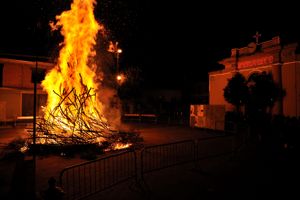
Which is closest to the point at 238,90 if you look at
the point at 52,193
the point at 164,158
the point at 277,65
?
the point at 277,65

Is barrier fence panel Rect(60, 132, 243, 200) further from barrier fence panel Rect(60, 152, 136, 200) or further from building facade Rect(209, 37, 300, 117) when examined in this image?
building facade Rect(209, 37, 300, 117)

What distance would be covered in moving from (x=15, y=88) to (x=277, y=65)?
24.2m

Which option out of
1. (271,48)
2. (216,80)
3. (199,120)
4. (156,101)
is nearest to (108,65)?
(156,101)

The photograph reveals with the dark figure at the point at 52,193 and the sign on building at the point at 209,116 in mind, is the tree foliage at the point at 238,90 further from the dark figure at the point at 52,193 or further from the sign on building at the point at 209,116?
the dark figure at the point at 52,193

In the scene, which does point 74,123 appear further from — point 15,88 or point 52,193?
point 15,88

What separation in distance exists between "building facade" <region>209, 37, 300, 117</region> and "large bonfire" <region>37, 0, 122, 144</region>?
591 inches

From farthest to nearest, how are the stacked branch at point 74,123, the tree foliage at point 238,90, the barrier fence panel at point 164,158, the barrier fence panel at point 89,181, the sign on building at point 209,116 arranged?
1. the tree foliage at point 238,90
2. the sign on building at point 209,116
3. the stacked branch at point 74,123
4. the barrier fence panel at point 164,158
5. the barrier fence panel at point 89,181

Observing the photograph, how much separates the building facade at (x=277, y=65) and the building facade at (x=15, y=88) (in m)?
19.5

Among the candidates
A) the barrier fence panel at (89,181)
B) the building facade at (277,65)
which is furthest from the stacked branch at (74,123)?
the building facade at (277,65)

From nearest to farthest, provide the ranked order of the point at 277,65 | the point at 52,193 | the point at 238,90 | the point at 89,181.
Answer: the point at 52,193
the point at 89,181
the point at 277,65
the point at 238,90

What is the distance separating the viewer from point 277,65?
797 inches

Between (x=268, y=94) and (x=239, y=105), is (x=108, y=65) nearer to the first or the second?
(x=239, y=105)

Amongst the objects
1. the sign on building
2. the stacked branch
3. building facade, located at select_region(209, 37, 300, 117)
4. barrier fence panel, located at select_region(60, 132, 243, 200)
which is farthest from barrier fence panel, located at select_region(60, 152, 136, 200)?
building facade, located at select_region(209, 37, 300, 117)

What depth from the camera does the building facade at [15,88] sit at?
75.3 feet
